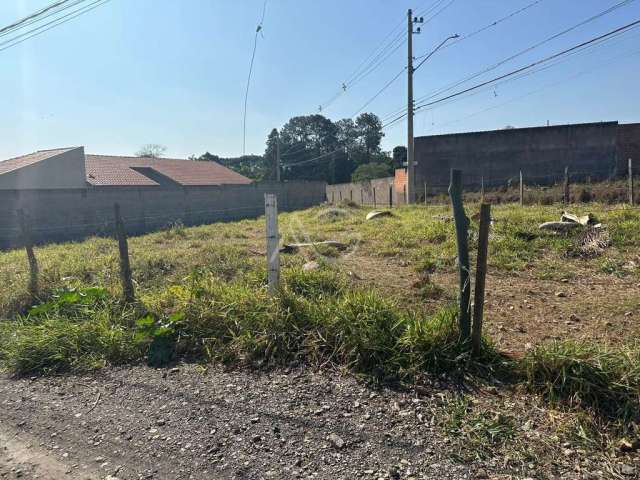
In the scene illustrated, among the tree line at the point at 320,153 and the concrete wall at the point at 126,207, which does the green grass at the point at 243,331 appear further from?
the tree line at the point at 320,153

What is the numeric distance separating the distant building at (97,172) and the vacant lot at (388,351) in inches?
610

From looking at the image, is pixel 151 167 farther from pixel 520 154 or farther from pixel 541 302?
pixel 541 302

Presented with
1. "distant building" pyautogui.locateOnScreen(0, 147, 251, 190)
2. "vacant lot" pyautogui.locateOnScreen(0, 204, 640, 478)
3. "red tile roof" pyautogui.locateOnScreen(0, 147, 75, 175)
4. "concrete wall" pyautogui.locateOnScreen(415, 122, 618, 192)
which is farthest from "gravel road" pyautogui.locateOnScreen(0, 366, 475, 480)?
"concrete wall" pyautogui.locateOnScreen(415, 122, 618, 192)

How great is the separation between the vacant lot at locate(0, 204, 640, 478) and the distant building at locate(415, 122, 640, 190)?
15.2 meters

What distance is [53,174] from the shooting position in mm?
19625

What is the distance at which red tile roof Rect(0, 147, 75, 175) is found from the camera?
1869 cm

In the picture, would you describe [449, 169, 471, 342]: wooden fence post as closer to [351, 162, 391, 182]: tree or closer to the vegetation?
the vegetation

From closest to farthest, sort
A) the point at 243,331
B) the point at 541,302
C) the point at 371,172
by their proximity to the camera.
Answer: the point at 243,331 < the point at 541,302 < the point at 371,172

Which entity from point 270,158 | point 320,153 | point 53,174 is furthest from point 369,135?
point 53,174

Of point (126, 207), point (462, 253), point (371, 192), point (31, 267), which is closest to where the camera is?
point (462, 253)

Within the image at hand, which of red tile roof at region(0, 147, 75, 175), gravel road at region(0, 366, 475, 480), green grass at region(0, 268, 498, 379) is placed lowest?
gravel road at region(0, 366, 475, 480)

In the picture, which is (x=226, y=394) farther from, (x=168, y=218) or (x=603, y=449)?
(x=168, y=218)

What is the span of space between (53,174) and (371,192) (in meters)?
18.7

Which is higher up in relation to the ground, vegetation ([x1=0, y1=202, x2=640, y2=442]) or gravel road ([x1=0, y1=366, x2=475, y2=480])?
vegetation ([x1=0, y1=202, x2=640, y2=442])
